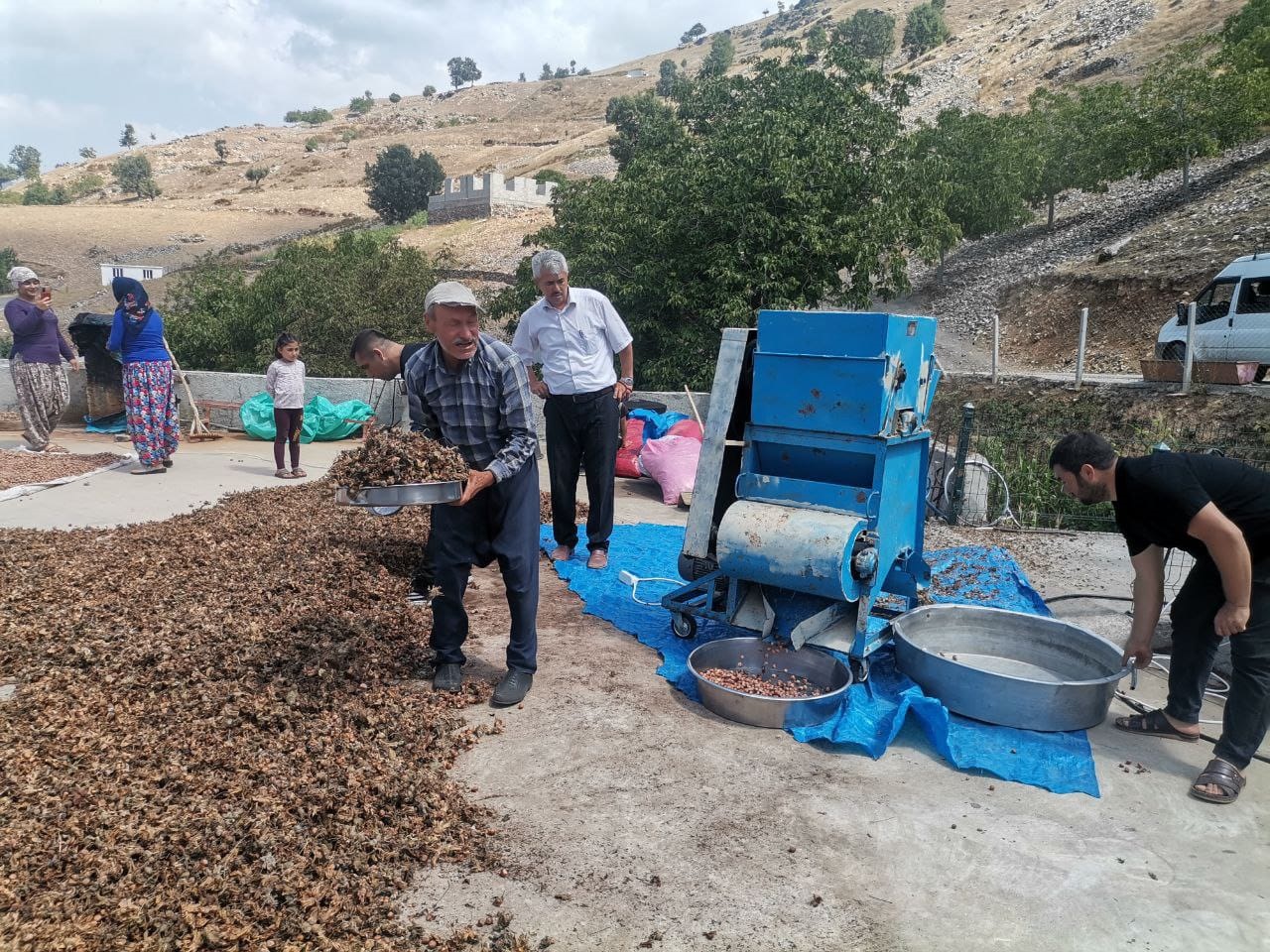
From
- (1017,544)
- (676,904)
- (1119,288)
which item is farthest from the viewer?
(1119,288)

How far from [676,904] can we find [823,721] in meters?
1.31

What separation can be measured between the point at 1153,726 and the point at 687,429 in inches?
206

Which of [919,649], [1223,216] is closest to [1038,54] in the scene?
[1223,216]

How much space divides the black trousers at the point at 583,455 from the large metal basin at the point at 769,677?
1693mm

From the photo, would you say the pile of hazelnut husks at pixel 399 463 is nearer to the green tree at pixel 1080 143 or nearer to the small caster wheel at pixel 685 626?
the small caster wheel at pixel 685 626

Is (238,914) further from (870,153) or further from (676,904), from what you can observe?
(870,153)

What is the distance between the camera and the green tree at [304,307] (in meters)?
14.5

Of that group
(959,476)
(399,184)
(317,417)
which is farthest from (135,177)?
(959,476)

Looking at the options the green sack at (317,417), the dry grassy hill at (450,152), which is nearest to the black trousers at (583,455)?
the green sack at (317,417)

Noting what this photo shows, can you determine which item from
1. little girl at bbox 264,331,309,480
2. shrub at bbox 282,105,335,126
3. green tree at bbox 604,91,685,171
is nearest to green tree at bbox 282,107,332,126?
shrub at bbox 282,105,335,126

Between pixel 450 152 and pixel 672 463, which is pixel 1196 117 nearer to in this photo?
pixel 672 463

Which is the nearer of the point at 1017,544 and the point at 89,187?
the point at 1017,544

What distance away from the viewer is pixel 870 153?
45.5ft

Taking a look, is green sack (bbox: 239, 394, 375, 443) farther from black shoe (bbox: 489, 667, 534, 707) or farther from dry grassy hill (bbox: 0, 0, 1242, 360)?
dry grassy hill (bbox: 0, 0, 1242, 360)
